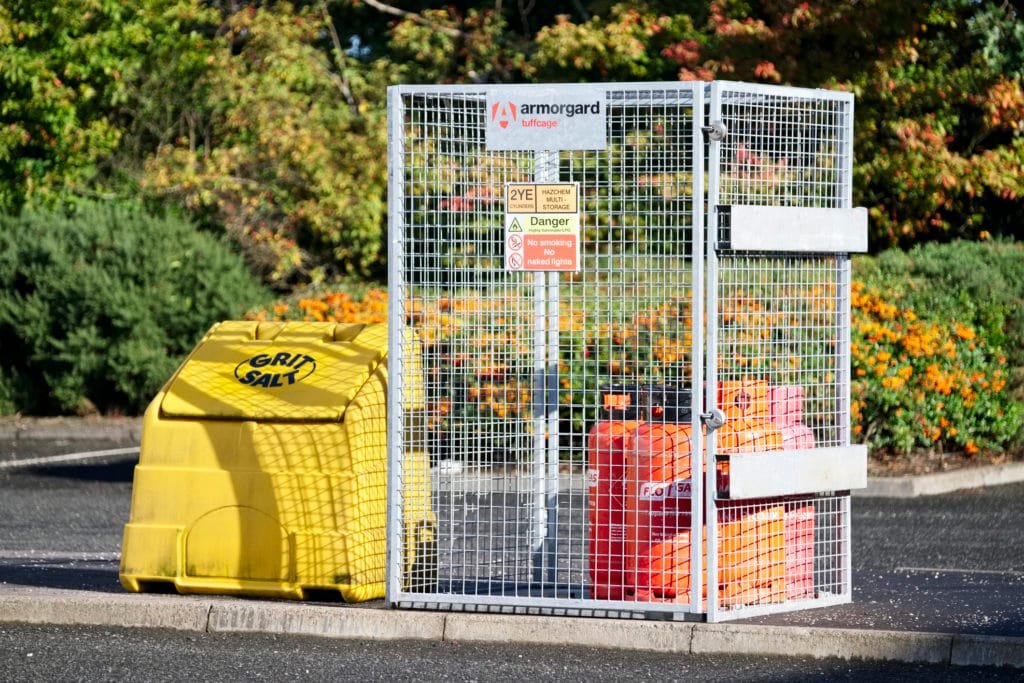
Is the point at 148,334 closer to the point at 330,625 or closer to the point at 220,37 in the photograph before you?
the point at 220,37

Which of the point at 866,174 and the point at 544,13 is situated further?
the point at 544,13

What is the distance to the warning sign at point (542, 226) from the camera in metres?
6.97

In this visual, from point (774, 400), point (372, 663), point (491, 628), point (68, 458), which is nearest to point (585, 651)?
point (491, 628)

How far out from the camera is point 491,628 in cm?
689

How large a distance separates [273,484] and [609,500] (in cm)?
152

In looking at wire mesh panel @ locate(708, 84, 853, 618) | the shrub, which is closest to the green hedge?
the shrub

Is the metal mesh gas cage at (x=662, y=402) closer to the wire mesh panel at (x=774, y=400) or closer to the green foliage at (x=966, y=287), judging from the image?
the wire mesh panel at (x=774, y=400)

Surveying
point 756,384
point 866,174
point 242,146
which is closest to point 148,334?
point 242,146

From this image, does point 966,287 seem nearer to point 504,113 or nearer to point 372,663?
point 504,113

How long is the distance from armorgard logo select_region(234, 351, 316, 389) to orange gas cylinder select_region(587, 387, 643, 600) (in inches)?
56.7

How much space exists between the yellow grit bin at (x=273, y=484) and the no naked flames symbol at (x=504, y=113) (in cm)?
110

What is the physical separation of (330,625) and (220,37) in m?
15.9

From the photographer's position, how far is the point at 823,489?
274 inches

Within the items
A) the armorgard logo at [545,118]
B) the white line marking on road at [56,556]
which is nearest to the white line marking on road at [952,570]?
the armorgard logo at [545,118]
